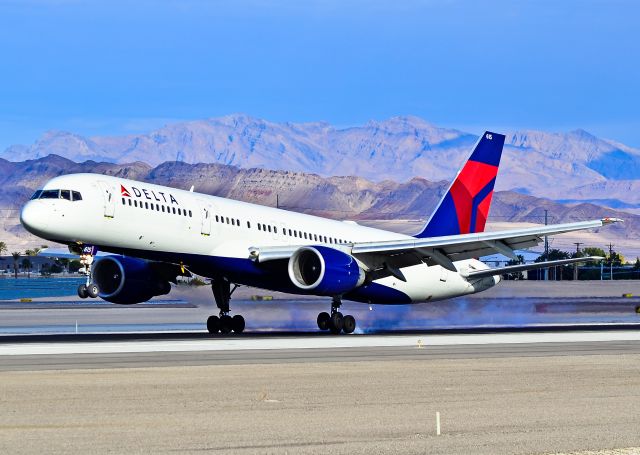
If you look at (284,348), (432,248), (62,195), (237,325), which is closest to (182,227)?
(62,195)

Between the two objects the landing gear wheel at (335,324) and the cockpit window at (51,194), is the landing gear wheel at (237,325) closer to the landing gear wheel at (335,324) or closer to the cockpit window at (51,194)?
the landing gear wheel at (335,324)

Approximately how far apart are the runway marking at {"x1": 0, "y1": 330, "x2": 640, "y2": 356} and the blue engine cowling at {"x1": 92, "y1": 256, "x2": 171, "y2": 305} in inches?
277

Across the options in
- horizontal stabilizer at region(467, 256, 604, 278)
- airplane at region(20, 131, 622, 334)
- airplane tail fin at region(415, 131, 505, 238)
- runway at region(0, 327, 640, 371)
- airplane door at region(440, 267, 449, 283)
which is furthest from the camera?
airplane tail fin at region(415, 131, 505, 238)

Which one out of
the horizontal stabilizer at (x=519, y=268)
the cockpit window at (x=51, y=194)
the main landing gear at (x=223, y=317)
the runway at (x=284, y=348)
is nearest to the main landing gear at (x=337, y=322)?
the runway at (x=284, y=348)

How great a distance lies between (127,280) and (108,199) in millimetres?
7190

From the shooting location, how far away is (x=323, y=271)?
42.7m

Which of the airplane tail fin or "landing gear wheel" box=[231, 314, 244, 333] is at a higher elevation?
the airplane tail fin

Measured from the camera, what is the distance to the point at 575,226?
45.8m

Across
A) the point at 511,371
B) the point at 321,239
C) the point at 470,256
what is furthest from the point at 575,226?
the point at 511,371

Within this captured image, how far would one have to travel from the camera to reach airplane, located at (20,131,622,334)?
40.4 meters

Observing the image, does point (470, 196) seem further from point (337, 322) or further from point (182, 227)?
point (182, 227)

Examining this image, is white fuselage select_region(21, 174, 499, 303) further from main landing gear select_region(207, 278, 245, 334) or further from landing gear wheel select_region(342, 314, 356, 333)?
landing gear wheel select_region(342, 314, 356, 333)

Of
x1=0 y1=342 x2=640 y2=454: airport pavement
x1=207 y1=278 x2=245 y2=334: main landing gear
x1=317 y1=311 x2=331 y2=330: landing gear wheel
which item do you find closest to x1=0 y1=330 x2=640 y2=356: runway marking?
x1=317 y1=311 x2=331 y2=330: landing gear wheel

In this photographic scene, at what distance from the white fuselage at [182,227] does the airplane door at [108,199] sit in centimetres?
4
